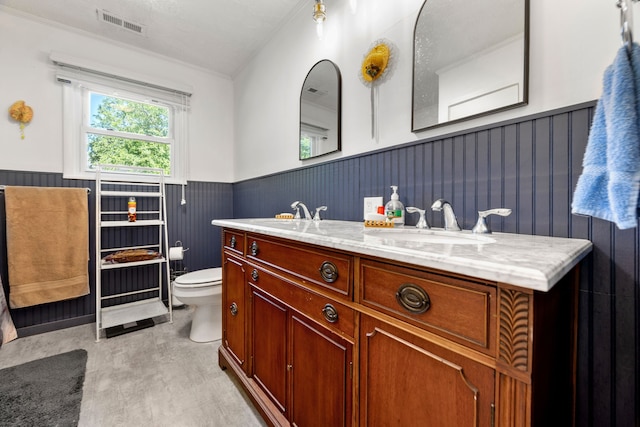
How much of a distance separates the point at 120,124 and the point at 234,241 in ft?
6.87

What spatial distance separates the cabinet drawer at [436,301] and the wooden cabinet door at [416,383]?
5 centimetres

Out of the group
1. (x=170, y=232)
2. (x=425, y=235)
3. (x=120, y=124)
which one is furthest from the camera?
(x=170, y=232)

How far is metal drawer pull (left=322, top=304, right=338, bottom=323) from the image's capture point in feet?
2.78

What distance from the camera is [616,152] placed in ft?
1.89

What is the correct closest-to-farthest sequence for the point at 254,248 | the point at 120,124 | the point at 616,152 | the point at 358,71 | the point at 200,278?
the point at 616,152
the point at 254,248
the point at 358,71
the point at 200,278
the point at 120,124

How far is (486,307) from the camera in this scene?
0.52 metres

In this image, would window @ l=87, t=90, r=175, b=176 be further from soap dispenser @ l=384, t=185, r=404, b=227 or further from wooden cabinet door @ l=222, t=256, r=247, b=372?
soap dispenser @ l=384, t=185, r=404, b=227

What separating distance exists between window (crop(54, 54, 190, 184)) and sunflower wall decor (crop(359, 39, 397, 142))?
218cm

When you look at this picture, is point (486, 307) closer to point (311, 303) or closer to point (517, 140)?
point (311, 303)

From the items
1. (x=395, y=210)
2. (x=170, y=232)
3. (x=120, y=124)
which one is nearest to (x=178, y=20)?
(x=120, y=124)

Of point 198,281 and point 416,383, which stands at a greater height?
point 416,383

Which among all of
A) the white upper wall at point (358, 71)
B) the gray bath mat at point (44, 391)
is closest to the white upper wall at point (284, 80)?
the white upper wall at point (358, 71)

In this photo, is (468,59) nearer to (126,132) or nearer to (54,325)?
(126,132)

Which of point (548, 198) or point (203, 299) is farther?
point (203, 299)
